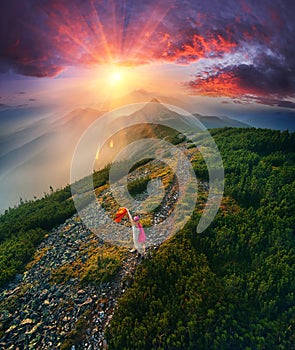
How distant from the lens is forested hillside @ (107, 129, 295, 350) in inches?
242

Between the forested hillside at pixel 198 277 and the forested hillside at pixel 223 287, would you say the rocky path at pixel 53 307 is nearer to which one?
the forested hillside at pixel 198 277

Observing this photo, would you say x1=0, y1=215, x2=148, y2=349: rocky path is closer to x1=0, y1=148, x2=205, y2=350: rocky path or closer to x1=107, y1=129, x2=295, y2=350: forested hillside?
x1=0, y1=148, x2=205, y2=350: rocky path

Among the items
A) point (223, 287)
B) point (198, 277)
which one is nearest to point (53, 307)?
point (198, 277)

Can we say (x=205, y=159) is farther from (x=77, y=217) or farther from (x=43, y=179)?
(x=43, y=179)

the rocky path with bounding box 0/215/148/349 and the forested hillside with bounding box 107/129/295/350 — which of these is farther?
the rocky path with bounding box 0/215/148/349

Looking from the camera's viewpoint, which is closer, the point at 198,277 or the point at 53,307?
the point at 198,277

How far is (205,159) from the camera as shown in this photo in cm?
1773

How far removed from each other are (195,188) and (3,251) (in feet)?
40.3

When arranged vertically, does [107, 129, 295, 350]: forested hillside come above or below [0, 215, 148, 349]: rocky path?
above

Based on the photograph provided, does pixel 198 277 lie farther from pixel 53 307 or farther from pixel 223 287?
pixel 53 307

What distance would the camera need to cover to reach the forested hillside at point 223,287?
614 centimetres

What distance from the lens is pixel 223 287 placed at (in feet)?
24.0

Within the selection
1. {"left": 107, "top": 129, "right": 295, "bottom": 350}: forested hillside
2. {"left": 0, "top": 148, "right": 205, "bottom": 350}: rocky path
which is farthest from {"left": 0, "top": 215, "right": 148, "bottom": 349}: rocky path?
{"left": 107, "top": 129, "right": 295, "bottom": 350}: forested hillside

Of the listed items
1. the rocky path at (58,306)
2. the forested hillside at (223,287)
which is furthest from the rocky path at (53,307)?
the forested hillside at (223,287)
